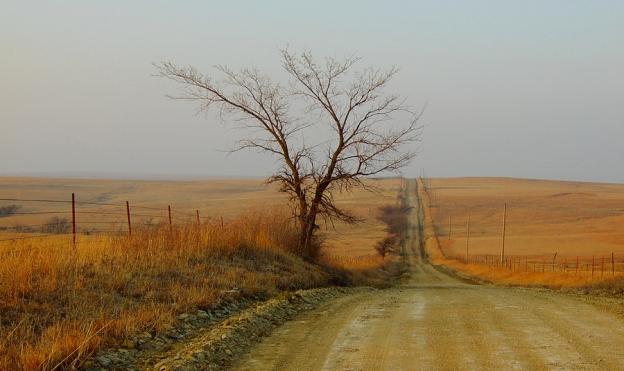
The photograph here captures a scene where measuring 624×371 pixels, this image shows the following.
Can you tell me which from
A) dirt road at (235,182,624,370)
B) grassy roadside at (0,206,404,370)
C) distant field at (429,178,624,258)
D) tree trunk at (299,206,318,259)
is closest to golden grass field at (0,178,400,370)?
grassy roadside at (0,206,404,370)

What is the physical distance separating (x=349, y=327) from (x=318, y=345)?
4.98 feet

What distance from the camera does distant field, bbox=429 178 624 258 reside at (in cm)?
7744

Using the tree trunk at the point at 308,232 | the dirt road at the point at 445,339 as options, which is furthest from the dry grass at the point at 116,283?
the tree trunk at the point at 308,232

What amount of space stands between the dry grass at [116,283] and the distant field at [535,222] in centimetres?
6000

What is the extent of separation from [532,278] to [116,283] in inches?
1354

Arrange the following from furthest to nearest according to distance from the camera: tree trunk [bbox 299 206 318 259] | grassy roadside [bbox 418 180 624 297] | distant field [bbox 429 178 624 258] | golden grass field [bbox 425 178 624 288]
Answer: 1. distant field [bbox 429 178 624 258]
2. golden grass field [bbox 425 178 624 288]
3. grassy roadside [bbox 418 180 624 297]
4. tree trunk [bbox 299 206 318 259]

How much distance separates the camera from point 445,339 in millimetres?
8898

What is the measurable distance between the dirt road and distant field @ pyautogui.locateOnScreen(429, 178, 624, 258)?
200 feet

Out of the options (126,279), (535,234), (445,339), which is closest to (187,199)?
(535,234)

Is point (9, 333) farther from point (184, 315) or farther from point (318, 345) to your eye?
point (318, 345)

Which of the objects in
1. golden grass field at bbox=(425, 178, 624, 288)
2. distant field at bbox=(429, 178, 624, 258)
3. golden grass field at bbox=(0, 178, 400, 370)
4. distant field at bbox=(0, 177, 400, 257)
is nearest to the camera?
golden grass field at bbox=(0, 178, 400, 370)

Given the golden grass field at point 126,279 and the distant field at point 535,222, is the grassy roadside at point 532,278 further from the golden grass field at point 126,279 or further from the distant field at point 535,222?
the distant field at point 535,222

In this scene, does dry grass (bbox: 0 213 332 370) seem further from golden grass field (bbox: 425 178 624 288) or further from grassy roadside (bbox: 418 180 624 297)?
golden grass field (bbox: 425 178 624 288)

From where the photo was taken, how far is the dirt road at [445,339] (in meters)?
7.52
